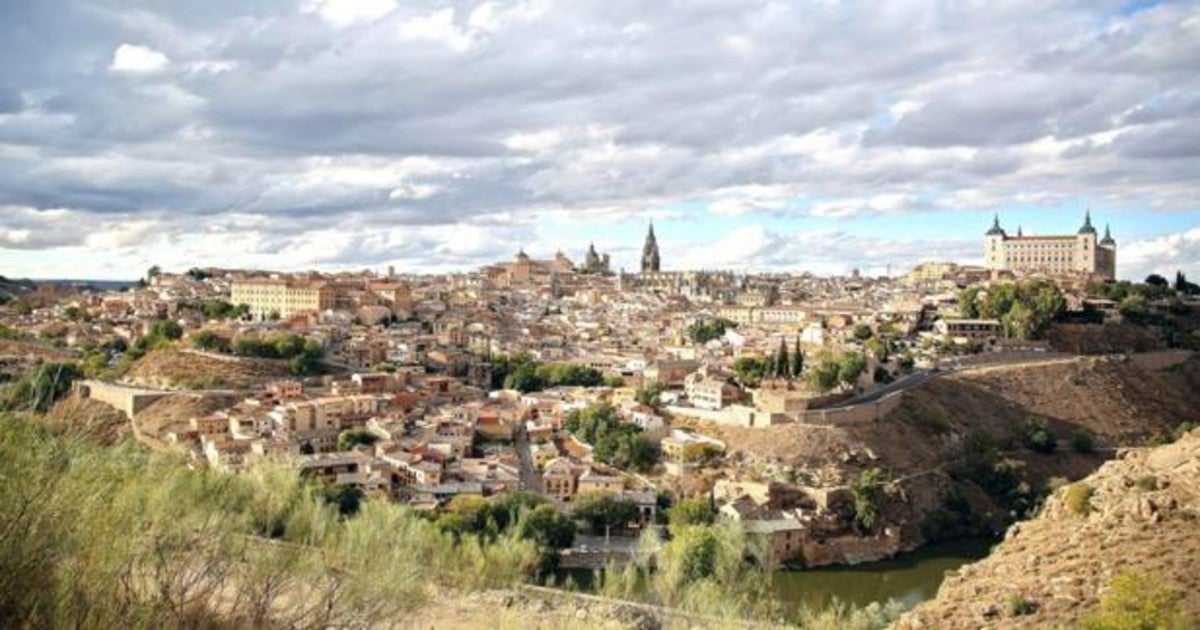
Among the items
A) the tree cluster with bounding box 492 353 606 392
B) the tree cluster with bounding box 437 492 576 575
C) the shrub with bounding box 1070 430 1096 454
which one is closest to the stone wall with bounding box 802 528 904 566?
the tree cluster with bounding box 437 492 576 575

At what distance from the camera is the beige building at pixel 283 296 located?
148ft

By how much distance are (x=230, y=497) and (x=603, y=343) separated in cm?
3081

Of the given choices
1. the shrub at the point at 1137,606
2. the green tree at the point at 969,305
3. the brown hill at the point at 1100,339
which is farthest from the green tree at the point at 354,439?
the green tree at the point at 969,305

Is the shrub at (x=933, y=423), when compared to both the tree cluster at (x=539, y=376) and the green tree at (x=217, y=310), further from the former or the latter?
the green tree at (x=217, y=310)

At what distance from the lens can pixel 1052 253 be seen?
59.8 meters

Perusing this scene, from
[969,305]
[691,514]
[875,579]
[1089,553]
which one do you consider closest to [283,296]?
[969,305]

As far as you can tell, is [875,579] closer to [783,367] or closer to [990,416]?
[783,367]

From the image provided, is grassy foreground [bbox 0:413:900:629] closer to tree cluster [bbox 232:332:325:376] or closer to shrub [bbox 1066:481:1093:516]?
shrub [bbox 1066:481:1093:516]

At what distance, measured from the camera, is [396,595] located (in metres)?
8.00

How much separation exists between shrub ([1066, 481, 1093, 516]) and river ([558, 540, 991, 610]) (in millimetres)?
4677

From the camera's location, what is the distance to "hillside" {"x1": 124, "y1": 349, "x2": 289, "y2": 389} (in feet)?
101

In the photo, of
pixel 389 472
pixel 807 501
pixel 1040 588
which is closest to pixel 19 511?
pixel 1040 588

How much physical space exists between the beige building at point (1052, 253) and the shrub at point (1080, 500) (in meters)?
43.1

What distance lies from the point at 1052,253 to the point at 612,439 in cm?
4222
